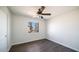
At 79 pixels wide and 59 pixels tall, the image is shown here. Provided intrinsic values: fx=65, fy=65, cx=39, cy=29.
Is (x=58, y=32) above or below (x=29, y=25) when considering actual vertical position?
below

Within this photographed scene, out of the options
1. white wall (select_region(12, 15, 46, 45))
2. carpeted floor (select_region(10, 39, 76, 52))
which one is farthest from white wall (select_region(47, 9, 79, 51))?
white wall (select_region(12, 15, 46, 45))

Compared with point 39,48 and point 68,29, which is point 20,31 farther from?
point 68,29

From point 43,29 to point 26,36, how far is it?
6.89 feet

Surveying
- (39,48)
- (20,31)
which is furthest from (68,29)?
(20,31)

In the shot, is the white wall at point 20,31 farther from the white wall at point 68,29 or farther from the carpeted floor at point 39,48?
the white wall at point 68,29

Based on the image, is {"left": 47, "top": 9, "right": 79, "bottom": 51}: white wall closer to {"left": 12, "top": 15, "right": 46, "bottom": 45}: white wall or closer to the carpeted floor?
the carpeted floor

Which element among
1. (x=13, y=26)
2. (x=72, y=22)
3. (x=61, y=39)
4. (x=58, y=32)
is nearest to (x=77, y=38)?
(x=72, y=22)
